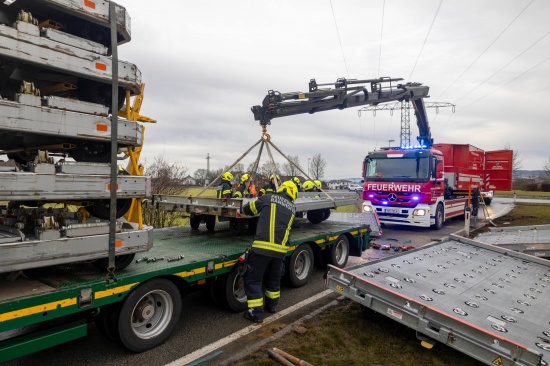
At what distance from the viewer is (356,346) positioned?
3.78m

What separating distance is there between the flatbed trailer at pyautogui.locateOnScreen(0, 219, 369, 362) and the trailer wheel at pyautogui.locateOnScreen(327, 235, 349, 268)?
4.22 feet

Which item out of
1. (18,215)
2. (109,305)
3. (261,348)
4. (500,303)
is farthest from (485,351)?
(18,215)

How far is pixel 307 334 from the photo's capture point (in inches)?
158

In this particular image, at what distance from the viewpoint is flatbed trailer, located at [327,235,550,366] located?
307cm

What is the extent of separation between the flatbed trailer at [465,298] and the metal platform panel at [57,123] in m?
2.94

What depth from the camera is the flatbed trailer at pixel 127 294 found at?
276 cm

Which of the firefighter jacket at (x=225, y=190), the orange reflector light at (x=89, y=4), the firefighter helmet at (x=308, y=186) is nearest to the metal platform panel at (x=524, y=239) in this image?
the firefighter helmet at (x=308, y=186)

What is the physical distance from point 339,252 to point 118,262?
4.72m

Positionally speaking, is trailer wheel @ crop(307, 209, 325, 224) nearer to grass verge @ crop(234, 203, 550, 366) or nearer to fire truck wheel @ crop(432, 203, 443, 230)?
grass verge @ crop(234, 203, 550, 366)

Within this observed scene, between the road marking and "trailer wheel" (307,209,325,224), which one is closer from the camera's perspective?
the road marking

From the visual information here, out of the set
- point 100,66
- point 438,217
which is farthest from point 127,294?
point 438,217

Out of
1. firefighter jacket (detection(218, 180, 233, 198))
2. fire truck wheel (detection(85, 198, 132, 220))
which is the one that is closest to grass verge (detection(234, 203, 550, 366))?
fire truck wheel (detection(85, 198, 132, 220))

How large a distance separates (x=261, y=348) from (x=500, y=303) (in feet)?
9.13

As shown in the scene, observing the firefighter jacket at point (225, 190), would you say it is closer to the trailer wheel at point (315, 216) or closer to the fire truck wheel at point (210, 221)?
the fire truck wheel at point (210, 221)
